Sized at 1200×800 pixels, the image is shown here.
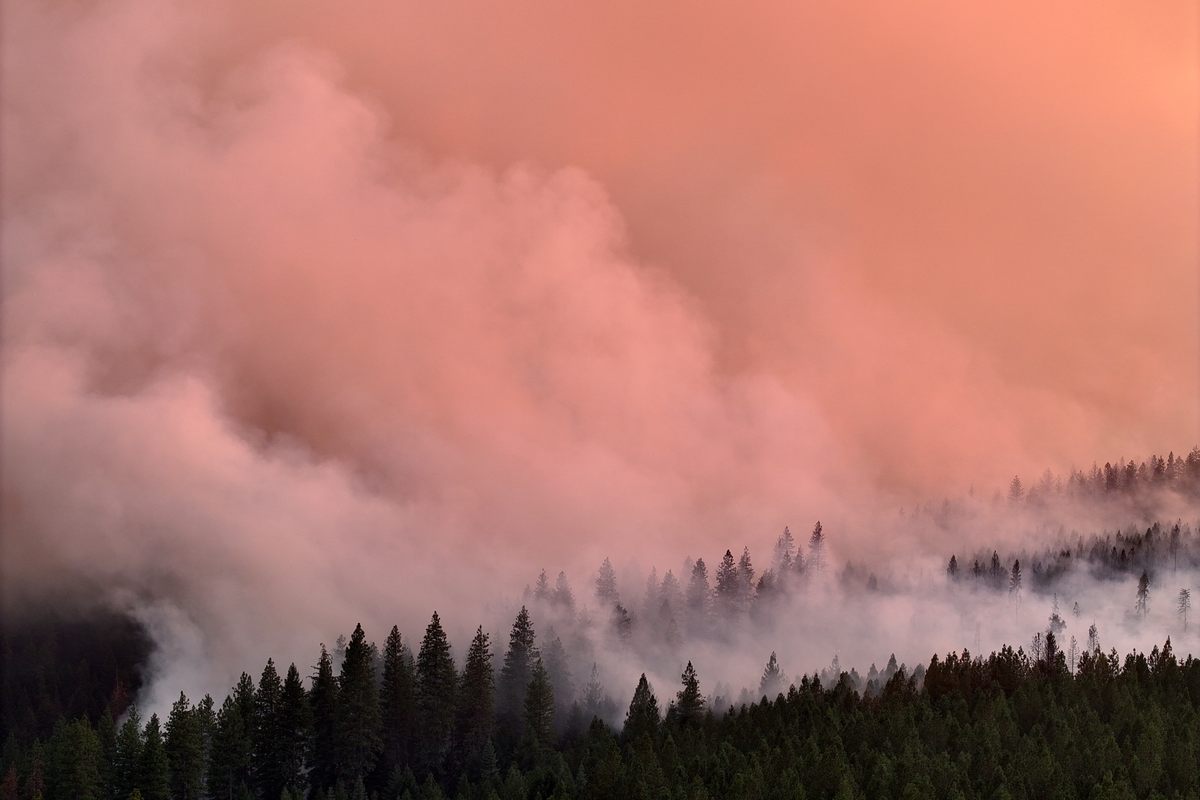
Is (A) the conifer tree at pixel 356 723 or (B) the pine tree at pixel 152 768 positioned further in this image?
(A) the conifer tree at pixel 356 723

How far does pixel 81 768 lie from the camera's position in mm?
167500

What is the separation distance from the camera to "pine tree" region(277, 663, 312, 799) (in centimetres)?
18825

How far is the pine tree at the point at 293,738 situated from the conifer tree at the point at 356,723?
4656mm

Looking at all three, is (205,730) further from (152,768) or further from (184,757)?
Result: (152,768)

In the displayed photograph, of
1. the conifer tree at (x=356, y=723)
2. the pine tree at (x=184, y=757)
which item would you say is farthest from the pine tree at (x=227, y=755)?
the conifer tree at (x=356, y=723)

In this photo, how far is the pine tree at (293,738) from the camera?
18825 centimetres

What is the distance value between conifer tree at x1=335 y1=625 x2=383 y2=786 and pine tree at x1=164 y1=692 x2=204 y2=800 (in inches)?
852

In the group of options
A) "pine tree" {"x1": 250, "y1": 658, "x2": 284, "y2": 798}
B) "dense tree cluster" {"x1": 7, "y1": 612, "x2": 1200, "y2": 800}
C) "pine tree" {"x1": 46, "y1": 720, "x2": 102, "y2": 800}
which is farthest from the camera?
"pine tree" {"x1": 250, "y1": 658, "x2": 284, "y2": 798}

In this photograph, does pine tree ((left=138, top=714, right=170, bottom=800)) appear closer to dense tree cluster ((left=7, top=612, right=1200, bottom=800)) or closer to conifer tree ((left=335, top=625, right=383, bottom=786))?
dense tree cluster ((left=7, top=612, right=1200, bottom=800))

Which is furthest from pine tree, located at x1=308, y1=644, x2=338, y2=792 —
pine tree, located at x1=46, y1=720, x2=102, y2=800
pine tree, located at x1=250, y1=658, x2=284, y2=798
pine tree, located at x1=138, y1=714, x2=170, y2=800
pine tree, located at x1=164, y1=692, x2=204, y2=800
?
pine tree, located at x1=46, y1=720, x2=102, y2=800

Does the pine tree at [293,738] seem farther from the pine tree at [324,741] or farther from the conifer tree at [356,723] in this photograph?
the conifer tree at [356,723]

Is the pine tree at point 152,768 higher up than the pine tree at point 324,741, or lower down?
lower down

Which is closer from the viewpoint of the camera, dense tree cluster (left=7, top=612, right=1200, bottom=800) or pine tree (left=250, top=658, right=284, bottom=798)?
dense tree cluster (left=7, top=612, right=1200, bottom=800)

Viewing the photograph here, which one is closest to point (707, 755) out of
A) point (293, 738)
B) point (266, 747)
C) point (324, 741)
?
point (324, 741)
